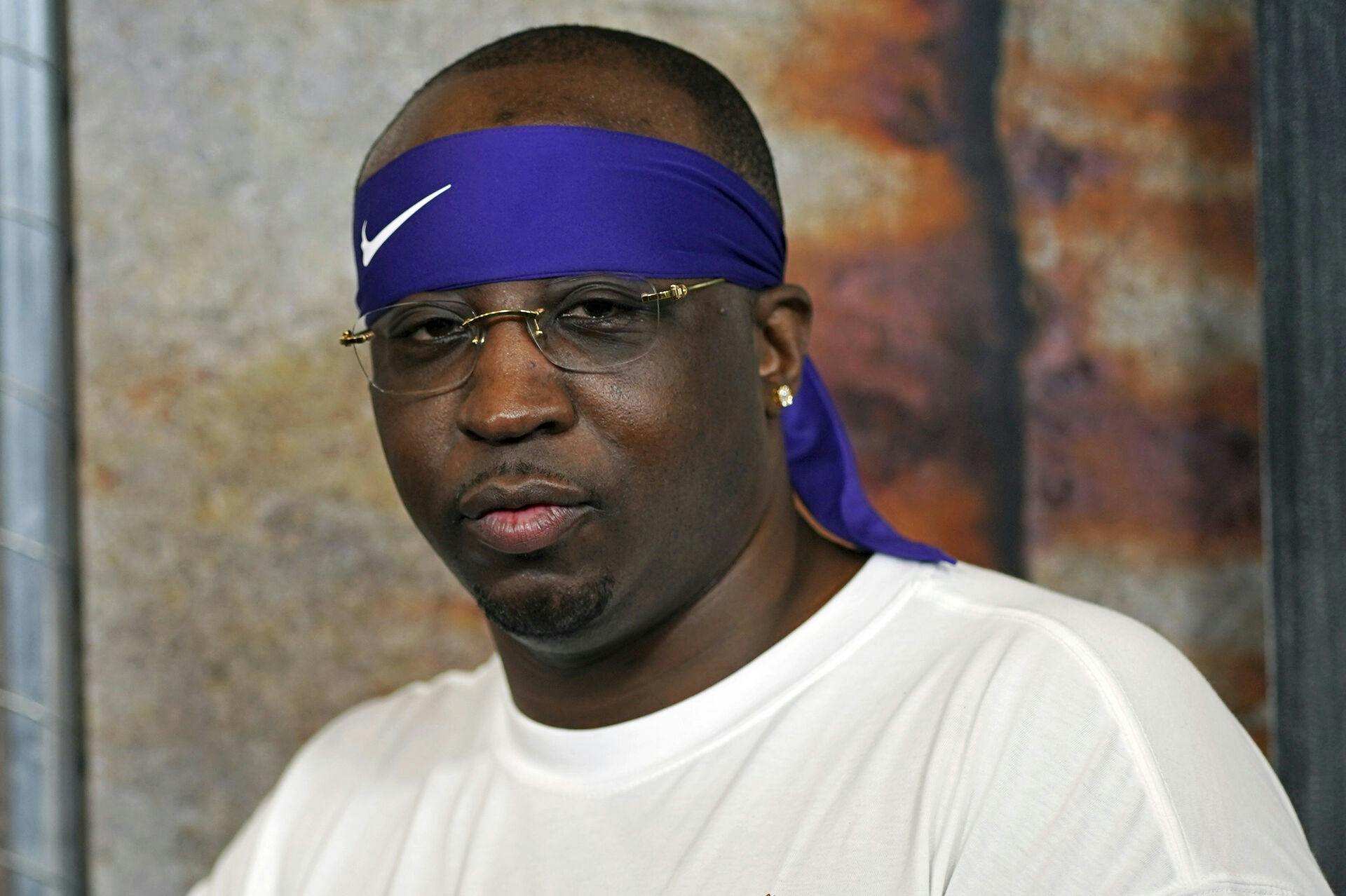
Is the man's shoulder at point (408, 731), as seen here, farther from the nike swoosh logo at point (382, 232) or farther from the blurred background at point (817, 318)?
the nike swoosh logo at point (382, 232)

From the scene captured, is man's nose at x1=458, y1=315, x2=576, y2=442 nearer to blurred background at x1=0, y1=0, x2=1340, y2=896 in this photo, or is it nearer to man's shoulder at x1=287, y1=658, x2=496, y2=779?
man's shoulder at x1=287, y1=658, x2=496, y2=779

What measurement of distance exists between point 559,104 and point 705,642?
0.74 metres

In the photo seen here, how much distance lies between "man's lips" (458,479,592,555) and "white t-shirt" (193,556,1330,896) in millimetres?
316

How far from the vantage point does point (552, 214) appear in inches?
67.7

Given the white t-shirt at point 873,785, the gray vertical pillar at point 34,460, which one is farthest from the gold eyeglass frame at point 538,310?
the gray vertical pillar at point 34,460

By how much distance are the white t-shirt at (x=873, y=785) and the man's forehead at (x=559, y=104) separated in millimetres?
674

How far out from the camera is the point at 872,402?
8.95 feet

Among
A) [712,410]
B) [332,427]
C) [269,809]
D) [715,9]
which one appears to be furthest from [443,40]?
[269,809]

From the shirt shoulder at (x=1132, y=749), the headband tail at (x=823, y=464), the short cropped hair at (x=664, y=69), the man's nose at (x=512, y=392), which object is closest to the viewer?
the shirt shoulder at (x=1132, y=749)

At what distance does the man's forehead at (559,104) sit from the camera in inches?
70.2

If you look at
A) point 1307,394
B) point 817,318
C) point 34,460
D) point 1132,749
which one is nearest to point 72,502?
point 34,460

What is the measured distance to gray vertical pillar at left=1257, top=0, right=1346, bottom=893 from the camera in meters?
2.18

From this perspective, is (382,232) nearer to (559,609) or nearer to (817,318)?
(559,609)

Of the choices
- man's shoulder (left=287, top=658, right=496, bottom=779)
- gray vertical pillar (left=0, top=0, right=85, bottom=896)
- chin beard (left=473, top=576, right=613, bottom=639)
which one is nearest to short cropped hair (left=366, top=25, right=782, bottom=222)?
chin beard (left=473, top=576, right=613, bottom=639)
